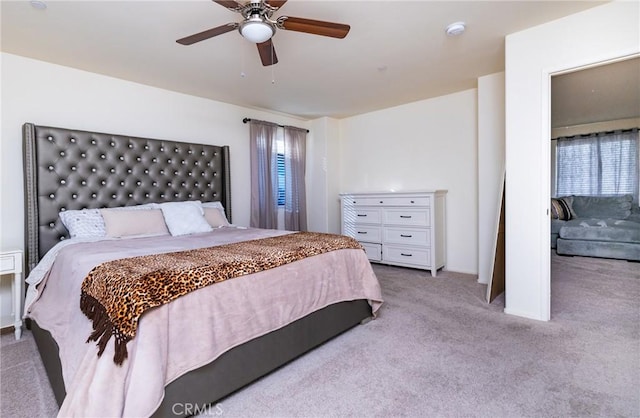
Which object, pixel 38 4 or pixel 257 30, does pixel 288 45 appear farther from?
pixel 38 4

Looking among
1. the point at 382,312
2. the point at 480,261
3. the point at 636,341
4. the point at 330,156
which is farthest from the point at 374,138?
the point at 636,341

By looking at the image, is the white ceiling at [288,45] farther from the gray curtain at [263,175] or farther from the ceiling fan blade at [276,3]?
the gray curtain at [263,175]

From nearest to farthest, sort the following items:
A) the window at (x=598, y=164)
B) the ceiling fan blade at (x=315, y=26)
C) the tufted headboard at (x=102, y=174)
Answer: the ceiling fan blade at (x=315, y=26)
the tufted headboard at (x=102, y=174)
the window at (x=598, y=164)

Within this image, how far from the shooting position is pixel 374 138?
15.9 ft

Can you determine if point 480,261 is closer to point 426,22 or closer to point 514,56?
point 514,56

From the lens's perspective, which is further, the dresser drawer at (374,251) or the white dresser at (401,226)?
the dresser drawer at (374,251)

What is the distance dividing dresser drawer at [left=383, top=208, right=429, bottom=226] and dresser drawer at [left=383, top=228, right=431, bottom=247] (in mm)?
95

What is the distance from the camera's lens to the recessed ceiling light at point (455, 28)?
2326mm

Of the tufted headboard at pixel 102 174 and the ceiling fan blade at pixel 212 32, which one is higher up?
the ceiling fan blade at pixel 212 32

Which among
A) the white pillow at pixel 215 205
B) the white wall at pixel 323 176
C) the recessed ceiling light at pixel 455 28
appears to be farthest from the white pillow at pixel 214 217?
the recessed ceiling light at pixel 455 28

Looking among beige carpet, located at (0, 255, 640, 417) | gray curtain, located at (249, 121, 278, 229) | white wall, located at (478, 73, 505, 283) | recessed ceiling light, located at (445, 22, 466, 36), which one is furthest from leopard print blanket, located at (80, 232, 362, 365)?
white wall, located at (478, 73, 505, 283)

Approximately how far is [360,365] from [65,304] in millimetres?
1707

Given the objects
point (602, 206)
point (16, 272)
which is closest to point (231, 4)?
point (16, 272)

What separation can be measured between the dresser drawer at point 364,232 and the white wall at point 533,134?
1.94m
